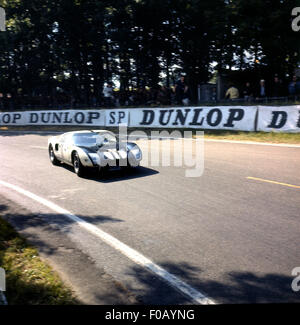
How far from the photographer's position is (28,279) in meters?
3.85

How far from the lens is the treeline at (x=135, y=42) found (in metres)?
21.1

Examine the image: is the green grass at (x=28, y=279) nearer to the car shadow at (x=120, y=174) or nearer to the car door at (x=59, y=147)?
the car shadow at (x=120, y=174)

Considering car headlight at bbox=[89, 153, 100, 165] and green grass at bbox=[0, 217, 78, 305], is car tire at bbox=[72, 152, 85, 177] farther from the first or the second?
green grass at bbox=[0, 217, 78, 305]

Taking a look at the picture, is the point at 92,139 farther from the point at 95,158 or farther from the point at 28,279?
the point at 28,279

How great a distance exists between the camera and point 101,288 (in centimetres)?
368

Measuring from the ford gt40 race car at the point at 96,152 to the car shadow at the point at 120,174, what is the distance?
244 millimetres

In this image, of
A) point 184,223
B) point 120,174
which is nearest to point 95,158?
point 120,174

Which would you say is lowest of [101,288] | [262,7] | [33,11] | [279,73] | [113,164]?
[101,288]

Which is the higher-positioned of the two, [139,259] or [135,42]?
[135,42]

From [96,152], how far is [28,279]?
16.5ft

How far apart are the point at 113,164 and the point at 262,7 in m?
17.0

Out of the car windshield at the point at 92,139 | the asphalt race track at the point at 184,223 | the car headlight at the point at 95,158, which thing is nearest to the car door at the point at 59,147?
the asphalt race track at the point at 184,223

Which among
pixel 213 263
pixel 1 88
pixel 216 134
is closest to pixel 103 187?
pixel 213 263

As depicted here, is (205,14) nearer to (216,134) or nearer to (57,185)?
(216,134)
